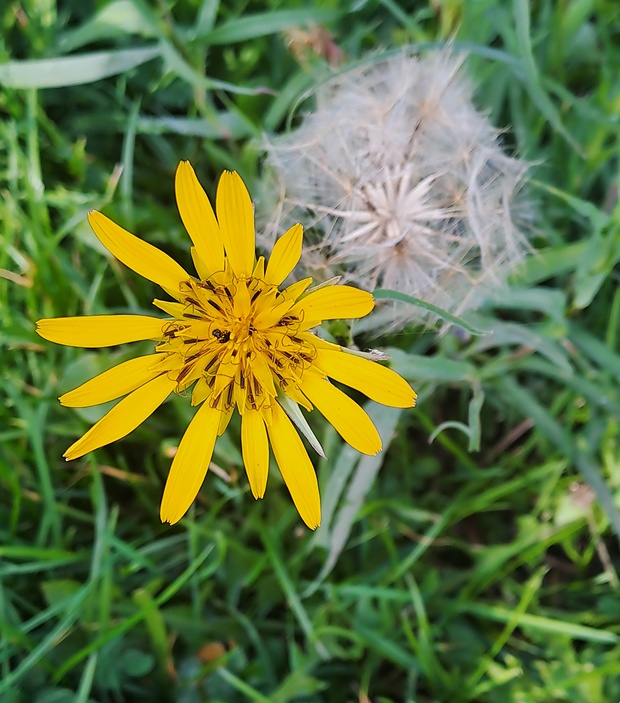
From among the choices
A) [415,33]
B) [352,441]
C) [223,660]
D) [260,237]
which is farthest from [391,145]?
[223,660]

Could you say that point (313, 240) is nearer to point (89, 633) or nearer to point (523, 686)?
point (89, 633)

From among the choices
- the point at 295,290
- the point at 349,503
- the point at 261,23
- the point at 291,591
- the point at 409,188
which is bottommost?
the point at 291,591

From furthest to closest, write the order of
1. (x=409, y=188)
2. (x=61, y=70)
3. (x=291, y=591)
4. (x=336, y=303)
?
(x=61, y=70) → (x=291, y=591) → (x=409, y=188) → (x=336, y=303)

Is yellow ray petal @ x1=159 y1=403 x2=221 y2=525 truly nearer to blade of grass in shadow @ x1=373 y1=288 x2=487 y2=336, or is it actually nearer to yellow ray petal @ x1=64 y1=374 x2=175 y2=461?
yellow ray petal @ x1=64 y1=374 x2=175 y2=461

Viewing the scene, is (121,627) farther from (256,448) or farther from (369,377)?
(369,377)

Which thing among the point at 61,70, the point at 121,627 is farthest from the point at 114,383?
the point at 61,70

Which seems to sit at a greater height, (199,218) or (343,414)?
(199,218)

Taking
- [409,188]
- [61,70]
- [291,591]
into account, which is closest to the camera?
[409,188]

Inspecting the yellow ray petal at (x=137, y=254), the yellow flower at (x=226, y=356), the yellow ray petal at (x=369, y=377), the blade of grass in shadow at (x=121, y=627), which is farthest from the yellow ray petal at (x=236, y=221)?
the blade of grass in shadow at (x=121, y=627)
